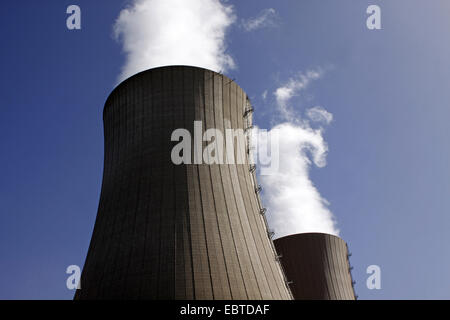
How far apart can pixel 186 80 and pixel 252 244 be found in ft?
13.1

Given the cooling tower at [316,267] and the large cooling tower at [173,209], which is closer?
the large cooling tower at [173,209]

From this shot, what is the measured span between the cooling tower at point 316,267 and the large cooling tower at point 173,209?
302 inches

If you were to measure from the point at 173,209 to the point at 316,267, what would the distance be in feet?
33.6

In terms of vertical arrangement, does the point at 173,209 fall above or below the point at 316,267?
below

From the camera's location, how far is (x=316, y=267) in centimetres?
1734

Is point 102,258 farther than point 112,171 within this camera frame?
No

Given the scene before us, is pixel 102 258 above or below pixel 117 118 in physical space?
below

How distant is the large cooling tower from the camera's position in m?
8.21

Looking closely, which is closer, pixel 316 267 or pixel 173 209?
pixel 173 209

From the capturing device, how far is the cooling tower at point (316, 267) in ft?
56.3
